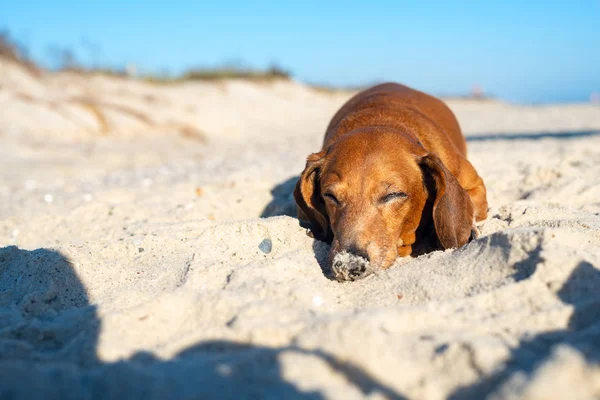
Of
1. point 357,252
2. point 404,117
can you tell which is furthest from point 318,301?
point 404,117

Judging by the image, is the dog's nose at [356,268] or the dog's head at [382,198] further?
the dog's head at [382,198]

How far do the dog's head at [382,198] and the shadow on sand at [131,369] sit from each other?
1.12 meters

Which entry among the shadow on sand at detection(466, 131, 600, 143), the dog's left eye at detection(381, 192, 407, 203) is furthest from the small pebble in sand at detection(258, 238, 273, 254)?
the shadow on sand at detection(466, 131, 600, 143)

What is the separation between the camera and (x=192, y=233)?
374 cm

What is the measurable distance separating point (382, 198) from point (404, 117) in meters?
1.26

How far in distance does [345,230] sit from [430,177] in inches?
30.4

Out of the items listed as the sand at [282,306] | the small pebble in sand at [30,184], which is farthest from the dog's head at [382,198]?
the small pebble in sand at [30,184]

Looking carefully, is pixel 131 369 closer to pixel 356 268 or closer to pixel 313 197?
pixel 356 268

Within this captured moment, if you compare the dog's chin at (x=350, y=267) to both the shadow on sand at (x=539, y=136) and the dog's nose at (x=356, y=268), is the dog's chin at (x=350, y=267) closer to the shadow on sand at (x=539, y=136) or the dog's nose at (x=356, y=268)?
the dog's nose at (x=356, y=268)

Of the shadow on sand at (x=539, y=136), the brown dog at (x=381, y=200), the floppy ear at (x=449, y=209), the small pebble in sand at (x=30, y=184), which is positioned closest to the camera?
the brown dog at (x=381, y=200)

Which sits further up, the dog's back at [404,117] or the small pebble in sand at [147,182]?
the dog's back at [404,117]

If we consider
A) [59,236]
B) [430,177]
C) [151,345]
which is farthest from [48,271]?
[430,177]

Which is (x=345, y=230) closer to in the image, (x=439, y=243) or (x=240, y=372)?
(x=439, y=243)

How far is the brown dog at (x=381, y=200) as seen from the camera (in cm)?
319
